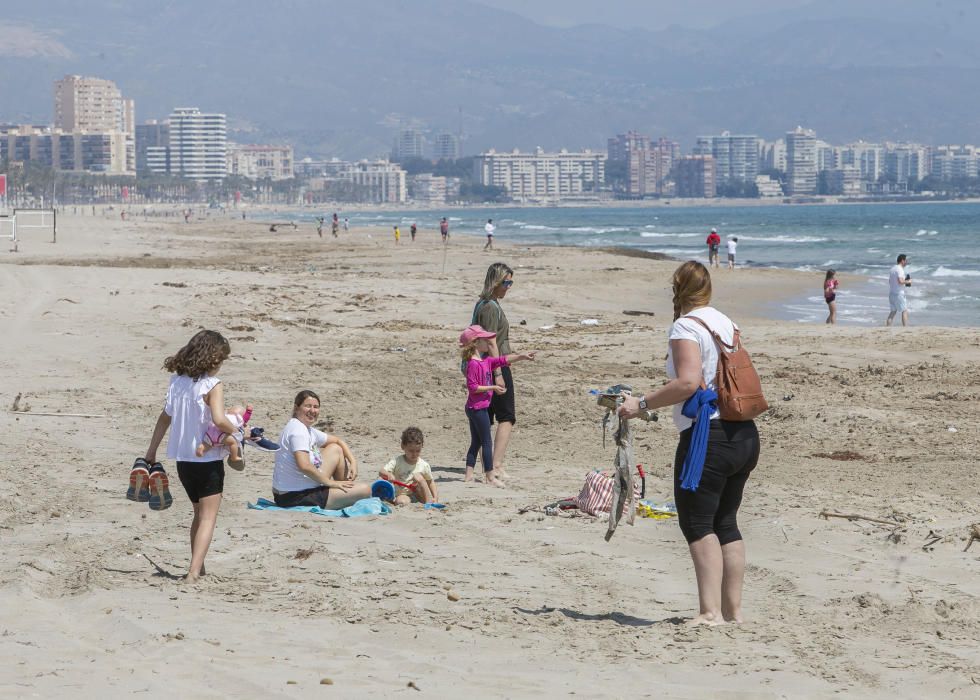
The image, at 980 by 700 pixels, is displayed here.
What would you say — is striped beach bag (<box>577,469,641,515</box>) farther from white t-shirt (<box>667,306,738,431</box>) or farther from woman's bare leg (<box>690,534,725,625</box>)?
white t-shirt (<box>667,306,738,431</box>)

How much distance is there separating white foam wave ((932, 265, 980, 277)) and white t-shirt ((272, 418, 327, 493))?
34539 millimetres

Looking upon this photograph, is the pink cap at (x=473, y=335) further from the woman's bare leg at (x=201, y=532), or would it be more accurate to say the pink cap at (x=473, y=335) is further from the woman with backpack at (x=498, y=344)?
the woman's bare leg at (x=201, y=532)

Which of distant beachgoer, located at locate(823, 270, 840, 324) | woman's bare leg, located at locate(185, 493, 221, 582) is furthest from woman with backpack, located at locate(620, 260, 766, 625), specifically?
distant beachgoer, located at locate(823, 270, 840, 324)

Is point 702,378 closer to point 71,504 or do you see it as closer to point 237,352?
point 71,504

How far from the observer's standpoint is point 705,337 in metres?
5.26

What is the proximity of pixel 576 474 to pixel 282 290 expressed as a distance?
48.9 feet

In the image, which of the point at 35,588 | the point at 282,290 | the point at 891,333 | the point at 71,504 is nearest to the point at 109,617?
the point at 35,588

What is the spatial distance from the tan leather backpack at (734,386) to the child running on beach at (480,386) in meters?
3.73

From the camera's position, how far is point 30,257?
1315 inches

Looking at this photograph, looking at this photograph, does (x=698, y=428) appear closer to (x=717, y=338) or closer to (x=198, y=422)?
(x=717, y=338)

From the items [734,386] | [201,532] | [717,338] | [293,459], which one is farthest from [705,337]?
[293,459]

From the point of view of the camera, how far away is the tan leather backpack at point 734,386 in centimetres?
524

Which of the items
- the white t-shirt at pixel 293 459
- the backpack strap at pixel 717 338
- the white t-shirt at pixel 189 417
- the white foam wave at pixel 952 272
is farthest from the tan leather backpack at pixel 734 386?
the white foam wave at pixel 952 272

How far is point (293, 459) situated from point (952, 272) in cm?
3636
